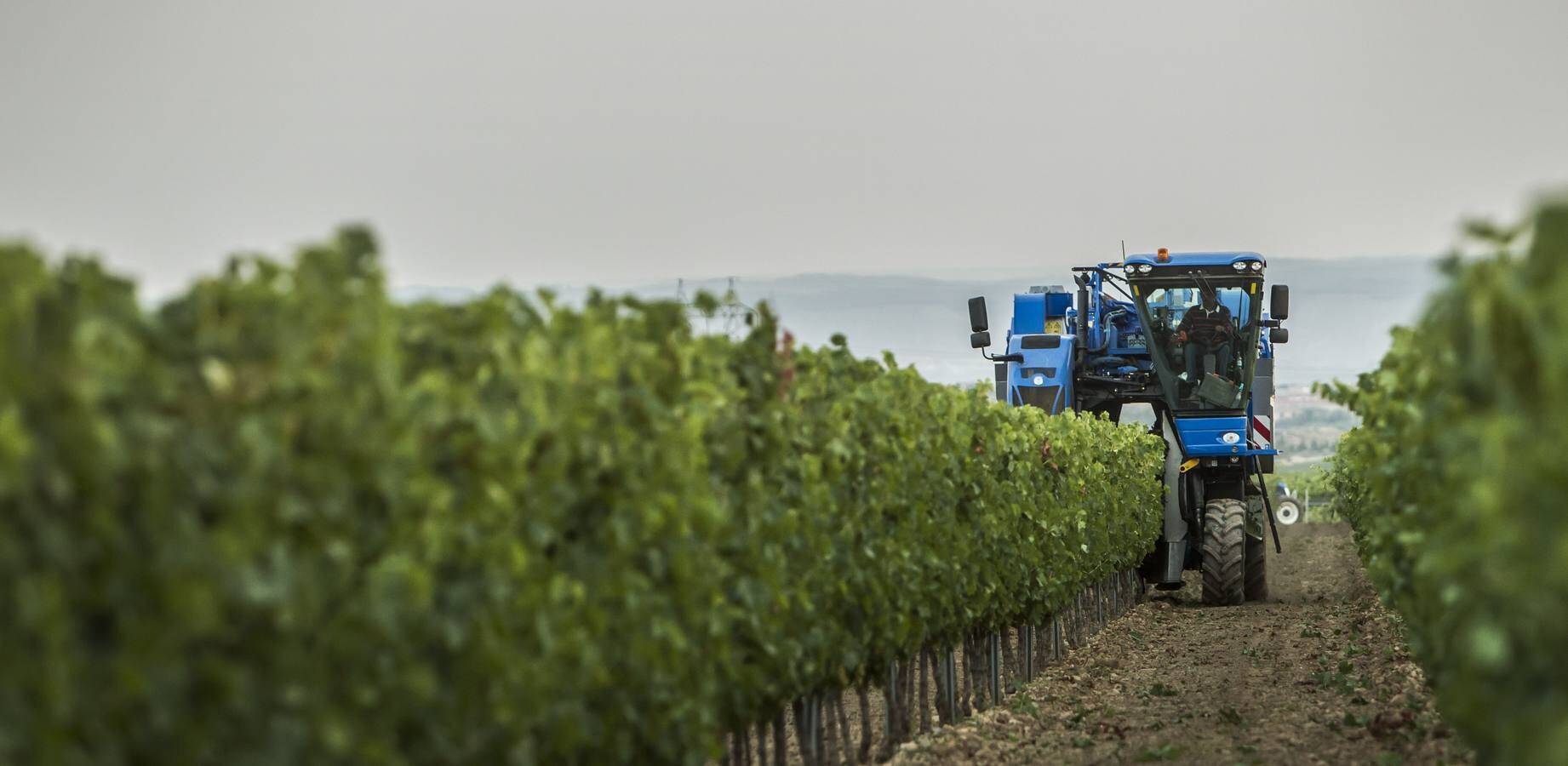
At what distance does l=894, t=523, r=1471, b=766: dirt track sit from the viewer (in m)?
8.94

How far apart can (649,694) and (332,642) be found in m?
1.85

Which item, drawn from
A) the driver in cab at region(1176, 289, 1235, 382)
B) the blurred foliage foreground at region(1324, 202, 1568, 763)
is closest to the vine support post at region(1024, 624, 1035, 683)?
the driver in cab at region(1176, 289, 1235, 382)

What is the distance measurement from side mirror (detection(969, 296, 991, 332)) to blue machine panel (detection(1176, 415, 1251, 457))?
2476 millimetres

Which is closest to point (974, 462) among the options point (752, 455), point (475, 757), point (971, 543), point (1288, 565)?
point (971, 543)

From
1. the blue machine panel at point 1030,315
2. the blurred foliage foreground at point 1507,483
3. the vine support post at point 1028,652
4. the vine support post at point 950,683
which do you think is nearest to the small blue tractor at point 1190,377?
the blue machine panel at point 1030,315

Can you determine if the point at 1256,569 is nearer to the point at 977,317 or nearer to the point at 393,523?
the point at 977,317

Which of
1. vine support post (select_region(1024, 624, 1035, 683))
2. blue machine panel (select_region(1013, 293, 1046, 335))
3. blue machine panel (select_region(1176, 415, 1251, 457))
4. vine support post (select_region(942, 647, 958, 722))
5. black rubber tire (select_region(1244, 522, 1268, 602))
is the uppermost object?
blue machine panel (select_region(1013, 293, 1046, 335))

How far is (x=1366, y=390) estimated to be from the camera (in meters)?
8.46

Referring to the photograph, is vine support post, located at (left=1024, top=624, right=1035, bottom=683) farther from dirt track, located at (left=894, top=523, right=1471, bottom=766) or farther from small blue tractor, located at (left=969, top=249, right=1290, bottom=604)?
small blue tractor, located at (left=969, top=249, right=1290, bottom=604)

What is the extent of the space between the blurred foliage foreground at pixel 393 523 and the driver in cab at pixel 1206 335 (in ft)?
36.7

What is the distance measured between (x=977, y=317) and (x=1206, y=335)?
8.51 ft

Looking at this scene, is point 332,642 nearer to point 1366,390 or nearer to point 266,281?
point 266,281

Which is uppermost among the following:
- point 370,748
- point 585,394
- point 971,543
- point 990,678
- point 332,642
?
point 585,394

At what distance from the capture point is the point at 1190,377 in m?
18.1
